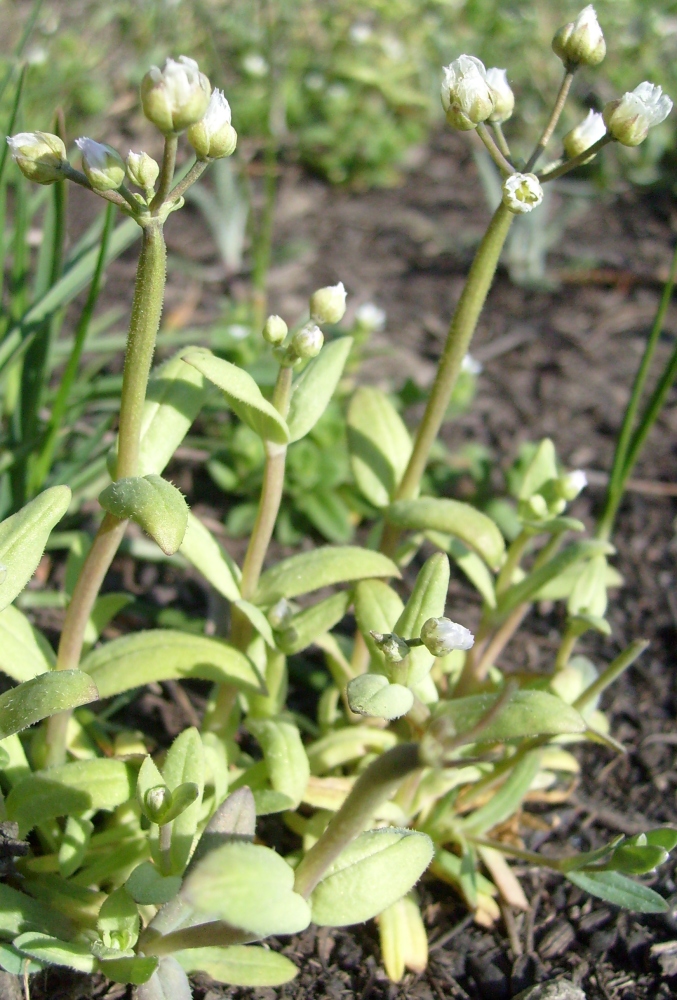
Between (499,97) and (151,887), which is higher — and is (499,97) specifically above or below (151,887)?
above

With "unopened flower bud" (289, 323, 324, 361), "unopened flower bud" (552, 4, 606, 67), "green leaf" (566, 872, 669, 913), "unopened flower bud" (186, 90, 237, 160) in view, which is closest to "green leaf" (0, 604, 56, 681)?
"unopened flower bud" (289, 323, 324, 361)

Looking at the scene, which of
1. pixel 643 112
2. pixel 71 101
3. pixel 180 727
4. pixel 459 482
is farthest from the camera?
pixel 71 101

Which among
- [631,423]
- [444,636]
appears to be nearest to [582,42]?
[631,423]

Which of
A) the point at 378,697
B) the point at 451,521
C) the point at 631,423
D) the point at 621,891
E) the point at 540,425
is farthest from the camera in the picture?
the point at 540,425

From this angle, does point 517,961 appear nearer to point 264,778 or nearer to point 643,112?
point 264,778

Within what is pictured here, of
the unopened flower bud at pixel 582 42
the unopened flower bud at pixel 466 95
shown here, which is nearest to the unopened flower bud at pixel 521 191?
the unopened flower bud at pixel 466 95

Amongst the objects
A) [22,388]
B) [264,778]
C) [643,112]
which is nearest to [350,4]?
[22,388]

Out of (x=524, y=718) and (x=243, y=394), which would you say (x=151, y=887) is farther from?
(x=243, y=394)
